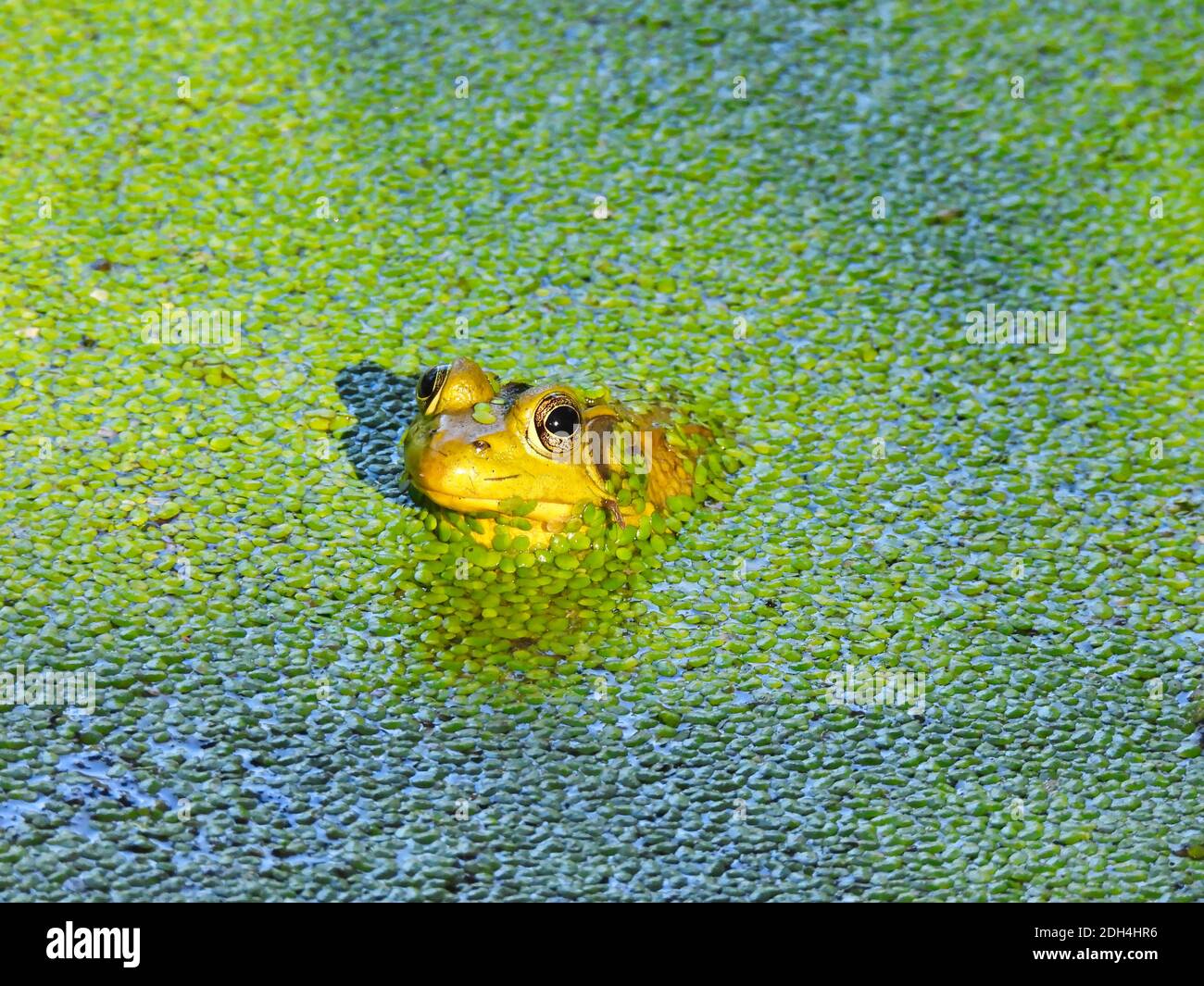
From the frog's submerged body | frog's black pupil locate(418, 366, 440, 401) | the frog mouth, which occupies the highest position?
frog's black pupil locate(418, 366, 440, 401)

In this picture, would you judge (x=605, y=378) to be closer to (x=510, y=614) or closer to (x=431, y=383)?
(x=431, y=383)

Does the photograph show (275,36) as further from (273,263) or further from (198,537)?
(198,537)

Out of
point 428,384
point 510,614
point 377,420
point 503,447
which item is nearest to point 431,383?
point 428,384

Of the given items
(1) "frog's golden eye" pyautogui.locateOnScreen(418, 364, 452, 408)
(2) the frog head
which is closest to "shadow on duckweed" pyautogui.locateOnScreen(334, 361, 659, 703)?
(2) the frog head

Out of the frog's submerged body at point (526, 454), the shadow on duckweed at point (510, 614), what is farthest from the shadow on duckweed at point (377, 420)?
the frog's submerged body at point (526, 454)

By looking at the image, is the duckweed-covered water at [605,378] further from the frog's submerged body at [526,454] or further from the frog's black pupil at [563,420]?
the frog's black pupil at [563,420]

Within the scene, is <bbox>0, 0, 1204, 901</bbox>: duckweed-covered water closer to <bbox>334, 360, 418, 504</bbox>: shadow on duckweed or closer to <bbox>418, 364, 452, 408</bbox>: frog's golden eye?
<bbox>334, 360, 418, 504</bbox>: shadow on duckweed

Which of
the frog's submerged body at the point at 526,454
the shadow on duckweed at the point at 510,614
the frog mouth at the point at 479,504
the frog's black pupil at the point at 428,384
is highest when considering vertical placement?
the frog's black pupil at the point at 428,384

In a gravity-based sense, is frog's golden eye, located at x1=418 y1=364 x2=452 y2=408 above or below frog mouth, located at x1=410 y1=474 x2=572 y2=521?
above
